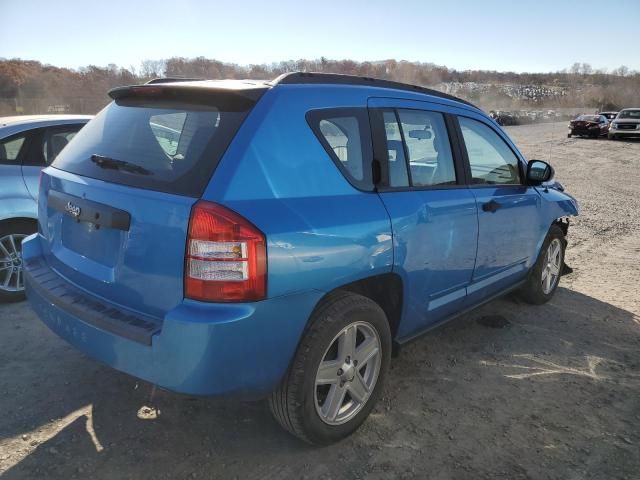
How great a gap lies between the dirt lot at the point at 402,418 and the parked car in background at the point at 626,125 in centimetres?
2974

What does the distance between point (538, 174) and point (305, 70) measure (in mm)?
2301

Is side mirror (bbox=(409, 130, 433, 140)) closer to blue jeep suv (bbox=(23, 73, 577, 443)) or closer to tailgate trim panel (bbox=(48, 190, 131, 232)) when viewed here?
blue jeep suv (bbox=(23, 73, 577, 443))

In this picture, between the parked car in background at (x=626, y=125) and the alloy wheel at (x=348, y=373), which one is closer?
the alloy wheel at (x=348, y=373)

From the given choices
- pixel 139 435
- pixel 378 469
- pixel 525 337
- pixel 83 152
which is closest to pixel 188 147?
pixel 83 152

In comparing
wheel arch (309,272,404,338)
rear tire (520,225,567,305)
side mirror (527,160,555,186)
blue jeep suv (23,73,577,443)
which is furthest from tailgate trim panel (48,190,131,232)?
rear tire (520,225,567,305)

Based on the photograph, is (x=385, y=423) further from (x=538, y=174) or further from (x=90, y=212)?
(x=538, y=174)

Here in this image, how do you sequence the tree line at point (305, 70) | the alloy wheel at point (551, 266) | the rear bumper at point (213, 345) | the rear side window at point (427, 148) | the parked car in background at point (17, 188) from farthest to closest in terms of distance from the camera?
1. the tree line at point (305, 70)
2. the alloy wheel at point (551, 266)
3. the parked car in background at point (17, 188)
4. the rear side window at point (427, 148)
5. the rear bumper at point (213, 345)

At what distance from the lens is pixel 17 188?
172 inches

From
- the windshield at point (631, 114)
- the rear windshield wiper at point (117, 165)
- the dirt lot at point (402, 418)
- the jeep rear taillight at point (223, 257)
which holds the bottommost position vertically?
the dirt lot at point (402, 418)

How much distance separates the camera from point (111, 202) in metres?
2.38

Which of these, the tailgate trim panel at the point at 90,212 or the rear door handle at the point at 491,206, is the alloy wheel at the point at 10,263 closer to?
the tailgate trim panel at the point at 90,212

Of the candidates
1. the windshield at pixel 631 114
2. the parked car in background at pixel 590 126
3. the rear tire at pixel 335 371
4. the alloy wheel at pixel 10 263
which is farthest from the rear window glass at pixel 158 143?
the parked car in background at pixel 590 126

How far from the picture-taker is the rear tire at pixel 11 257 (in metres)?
4.39

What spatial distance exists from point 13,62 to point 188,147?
5287 cm
